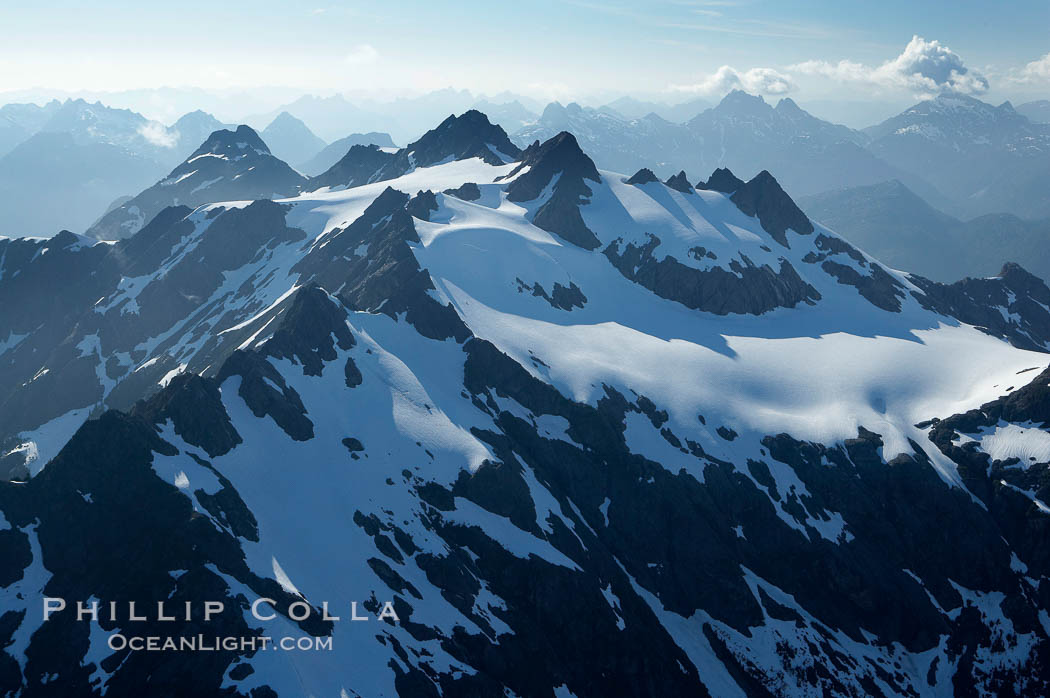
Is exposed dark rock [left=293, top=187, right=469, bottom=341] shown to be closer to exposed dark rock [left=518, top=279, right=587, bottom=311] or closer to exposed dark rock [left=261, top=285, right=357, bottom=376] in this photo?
exposed dark rock [left=261, top=285, right=357, bottom=376]

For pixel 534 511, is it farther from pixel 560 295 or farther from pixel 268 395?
pixel 560 295

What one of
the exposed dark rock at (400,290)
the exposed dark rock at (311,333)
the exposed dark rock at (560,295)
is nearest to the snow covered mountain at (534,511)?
the exposed dark rock at (311,333)

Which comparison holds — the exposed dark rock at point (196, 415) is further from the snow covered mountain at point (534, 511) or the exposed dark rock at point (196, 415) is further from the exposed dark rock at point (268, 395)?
the exposed dark rock at point (268, 395)

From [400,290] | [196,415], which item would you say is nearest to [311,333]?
[400,290]

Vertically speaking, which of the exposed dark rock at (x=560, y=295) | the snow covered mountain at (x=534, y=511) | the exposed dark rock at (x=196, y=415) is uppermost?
the exposed dark rock at (x=196, y=415)

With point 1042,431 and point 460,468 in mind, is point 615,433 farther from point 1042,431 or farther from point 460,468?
point 1042,431

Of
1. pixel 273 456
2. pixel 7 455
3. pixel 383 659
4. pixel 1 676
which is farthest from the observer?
pixel 7 455

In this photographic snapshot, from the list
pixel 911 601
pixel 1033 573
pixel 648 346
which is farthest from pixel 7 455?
pixel 1033 573

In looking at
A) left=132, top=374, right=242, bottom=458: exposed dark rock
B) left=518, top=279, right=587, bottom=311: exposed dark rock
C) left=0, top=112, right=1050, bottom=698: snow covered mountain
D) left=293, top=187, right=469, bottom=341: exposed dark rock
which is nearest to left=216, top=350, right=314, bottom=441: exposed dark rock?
left=0, top=112, right=1050, bottom=698: snow covered mountain
